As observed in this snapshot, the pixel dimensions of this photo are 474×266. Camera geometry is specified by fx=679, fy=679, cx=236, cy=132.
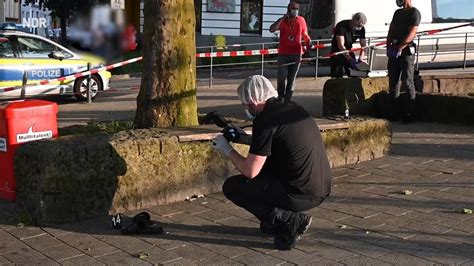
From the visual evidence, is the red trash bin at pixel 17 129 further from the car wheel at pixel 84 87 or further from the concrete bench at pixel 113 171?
the car wheel at pixel 84 87

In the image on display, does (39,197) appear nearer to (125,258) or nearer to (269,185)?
(125,258)

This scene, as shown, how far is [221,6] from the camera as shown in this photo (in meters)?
30.5

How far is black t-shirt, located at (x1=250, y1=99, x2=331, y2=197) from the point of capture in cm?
473

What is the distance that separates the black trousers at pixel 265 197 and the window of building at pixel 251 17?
25.9 metres

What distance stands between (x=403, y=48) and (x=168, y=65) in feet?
13.6

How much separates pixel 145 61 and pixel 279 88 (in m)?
5.41

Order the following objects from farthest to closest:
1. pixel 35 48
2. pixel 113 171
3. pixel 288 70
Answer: pixel 35 48, pixel 288 70, pixel 113 171

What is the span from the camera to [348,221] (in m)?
5.64

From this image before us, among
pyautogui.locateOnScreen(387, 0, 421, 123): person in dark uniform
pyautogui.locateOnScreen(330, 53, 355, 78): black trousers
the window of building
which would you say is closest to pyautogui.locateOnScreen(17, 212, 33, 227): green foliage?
pyautogui.locateOnScreen(387, 0, 421, 123): person in dark uniform

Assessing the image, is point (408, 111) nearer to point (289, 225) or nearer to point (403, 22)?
point (403, 22)

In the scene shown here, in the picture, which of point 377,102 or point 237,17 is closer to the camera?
point 377,102

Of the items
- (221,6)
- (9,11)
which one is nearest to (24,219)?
(221,6)

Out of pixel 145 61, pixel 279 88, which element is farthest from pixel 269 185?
pixel 279 88

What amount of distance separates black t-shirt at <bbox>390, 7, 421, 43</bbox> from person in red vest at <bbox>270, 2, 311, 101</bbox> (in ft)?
7.24
